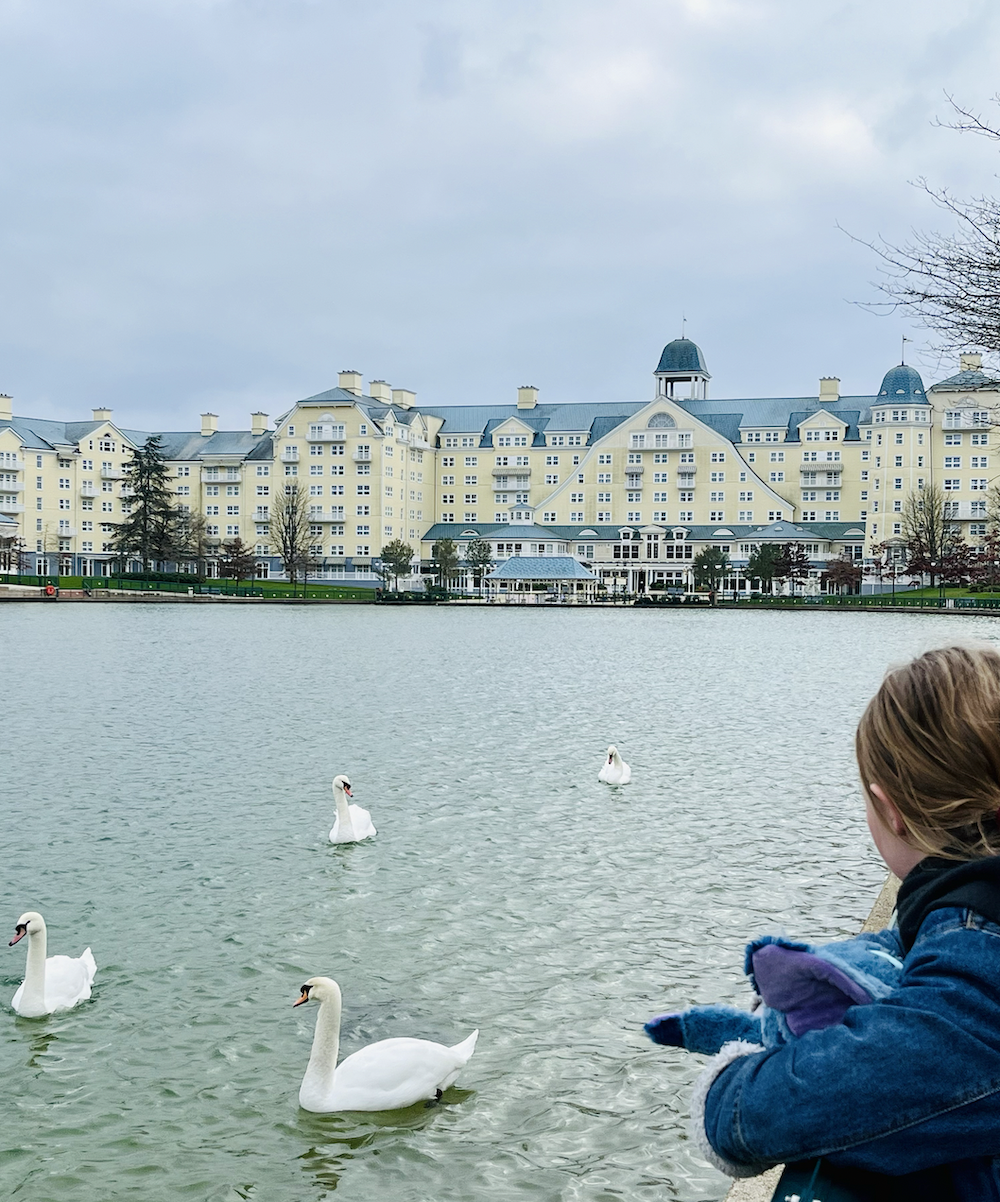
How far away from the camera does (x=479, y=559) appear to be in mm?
100750

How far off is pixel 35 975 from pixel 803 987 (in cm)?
647

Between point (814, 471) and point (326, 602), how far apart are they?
43.1 meters

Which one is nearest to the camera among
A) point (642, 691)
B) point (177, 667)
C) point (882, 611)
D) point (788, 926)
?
point (788, 926)

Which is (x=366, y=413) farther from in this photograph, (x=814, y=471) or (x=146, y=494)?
(x=814, y=471)

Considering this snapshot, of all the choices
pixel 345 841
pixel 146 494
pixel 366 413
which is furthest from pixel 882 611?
→ pixel 345 841

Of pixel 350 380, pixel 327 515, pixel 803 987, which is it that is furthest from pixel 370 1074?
pixel 350 380

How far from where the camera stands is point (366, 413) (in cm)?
10631

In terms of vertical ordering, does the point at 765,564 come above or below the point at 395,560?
below

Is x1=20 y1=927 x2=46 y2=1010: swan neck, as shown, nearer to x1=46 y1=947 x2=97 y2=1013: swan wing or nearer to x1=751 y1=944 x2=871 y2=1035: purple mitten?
x1=46 y1=947 x2=97 y2=1013: swan wing

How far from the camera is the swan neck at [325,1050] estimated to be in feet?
19.5

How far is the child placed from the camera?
1.74 meters

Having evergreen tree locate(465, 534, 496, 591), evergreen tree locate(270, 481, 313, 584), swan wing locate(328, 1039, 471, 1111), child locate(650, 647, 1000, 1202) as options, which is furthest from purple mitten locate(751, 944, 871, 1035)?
evergreen tree locate(270, 481, 313, 584)

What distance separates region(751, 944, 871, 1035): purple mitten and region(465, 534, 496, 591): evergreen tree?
321 feet

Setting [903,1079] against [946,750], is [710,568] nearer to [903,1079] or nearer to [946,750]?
[946,750]
